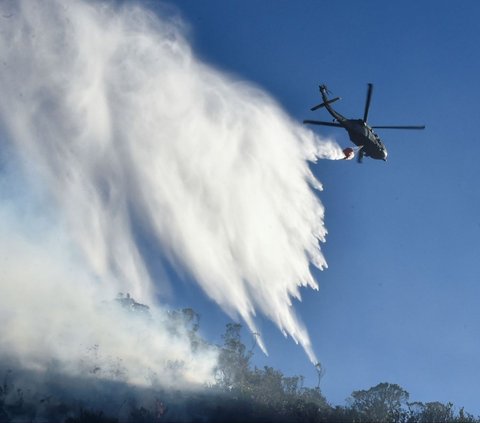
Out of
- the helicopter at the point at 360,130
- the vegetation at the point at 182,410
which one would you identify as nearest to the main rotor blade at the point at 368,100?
the helicopter at the point at 360,130

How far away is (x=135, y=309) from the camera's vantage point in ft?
266

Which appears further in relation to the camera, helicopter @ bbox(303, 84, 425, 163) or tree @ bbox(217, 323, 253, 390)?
tree @ bbox(217, 323, 253, 390)

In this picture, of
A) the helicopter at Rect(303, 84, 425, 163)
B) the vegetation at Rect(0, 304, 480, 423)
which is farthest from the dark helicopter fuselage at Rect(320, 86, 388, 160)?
the vegetation at Rect(0, 304, 480, 423)

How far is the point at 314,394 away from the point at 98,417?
45109 mm

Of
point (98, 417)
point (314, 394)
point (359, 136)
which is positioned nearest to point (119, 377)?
point (98, 417)

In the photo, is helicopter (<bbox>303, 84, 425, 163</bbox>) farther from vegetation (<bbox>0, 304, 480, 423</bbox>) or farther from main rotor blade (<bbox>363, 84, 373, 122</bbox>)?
vegetation (<bbox>0, 304, 480, 423</bbox>)

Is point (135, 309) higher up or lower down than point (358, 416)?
higher up

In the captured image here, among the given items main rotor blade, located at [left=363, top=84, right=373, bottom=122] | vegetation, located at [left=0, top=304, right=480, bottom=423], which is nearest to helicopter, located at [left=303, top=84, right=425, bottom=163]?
main rotor blade, located at [left=363, top=84, right=373, bottom=122]

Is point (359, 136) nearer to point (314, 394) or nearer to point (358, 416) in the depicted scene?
point (358, 416)

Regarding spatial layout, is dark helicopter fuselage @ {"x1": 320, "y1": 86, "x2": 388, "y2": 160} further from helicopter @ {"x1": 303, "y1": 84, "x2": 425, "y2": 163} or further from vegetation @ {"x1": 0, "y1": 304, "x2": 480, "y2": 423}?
vegetation @ {"x1": 0, "y1": 304, "x2": 480, "y2": 423}

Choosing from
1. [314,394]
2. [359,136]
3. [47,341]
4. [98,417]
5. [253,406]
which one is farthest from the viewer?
[314,394]

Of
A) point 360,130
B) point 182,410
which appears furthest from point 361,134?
point 182,410

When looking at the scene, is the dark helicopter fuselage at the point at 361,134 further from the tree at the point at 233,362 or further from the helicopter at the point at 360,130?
the tree at the point at 233,362

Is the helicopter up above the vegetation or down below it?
above
